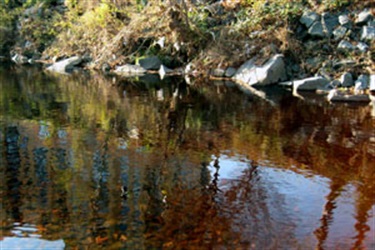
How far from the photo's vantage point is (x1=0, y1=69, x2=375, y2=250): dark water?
473 centimetres

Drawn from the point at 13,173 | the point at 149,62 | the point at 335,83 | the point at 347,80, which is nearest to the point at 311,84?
the point at 335,83

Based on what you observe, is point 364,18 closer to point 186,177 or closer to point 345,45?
point 345,45

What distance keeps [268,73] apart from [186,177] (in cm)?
1147

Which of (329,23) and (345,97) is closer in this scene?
(345,97)

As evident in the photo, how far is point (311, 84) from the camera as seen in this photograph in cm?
1605

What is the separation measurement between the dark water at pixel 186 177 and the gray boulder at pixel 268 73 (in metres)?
5.13

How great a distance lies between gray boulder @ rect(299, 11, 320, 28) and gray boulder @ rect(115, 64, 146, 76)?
7.86 m

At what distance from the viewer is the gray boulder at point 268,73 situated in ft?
56.6

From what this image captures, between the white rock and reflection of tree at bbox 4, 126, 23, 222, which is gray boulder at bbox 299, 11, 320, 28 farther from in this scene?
reflection of tree at bbox 4, 126, 23, 222

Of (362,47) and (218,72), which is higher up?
(362,47)

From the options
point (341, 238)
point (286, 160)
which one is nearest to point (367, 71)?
point (286, 160)

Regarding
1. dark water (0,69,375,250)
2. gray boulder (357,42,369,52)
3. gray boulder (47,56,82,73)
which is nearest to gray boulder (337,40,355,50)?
gray boulder (357,42,369,52)

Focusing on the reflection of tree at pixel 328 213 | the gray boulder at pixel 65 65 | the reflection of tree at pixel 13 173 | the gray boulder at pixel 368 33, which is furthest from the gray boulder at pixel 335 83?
the gray boulder at pixel 65 65

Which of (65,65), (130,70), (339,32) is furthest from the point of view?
(65,65)
